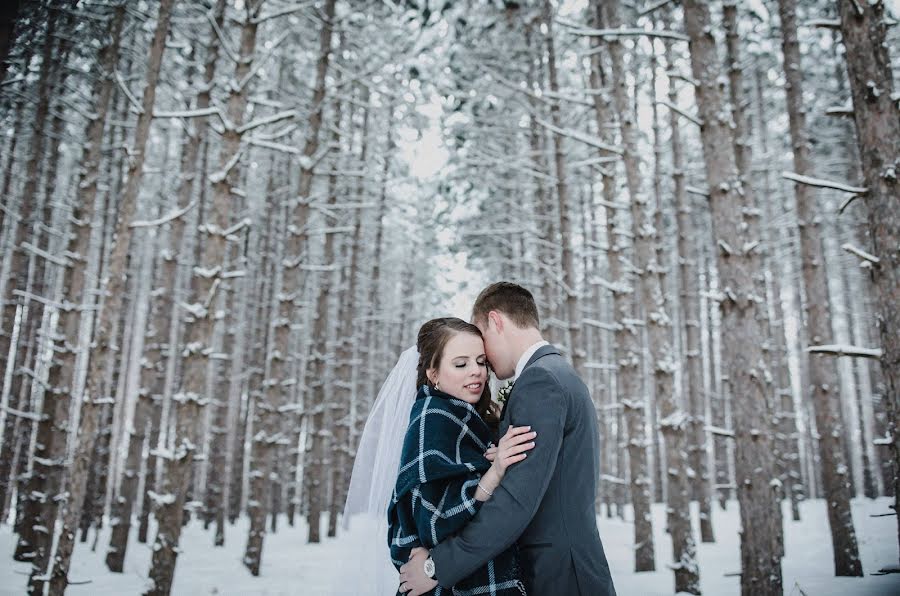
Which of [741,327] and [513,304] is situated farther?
[741,327]

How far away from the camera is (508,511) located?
2.12 metres

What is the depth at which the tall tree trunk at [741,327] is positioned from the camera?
5.32 meters

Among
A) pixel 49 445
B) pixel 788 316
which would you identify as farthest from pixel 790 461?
pixel 49 445

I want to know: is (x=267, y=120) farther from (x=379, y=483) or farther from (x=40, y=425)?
(x=40, y=425)

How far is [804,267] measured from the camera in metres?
8.95

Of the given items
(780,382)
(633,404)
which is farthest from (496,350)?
(780,382)

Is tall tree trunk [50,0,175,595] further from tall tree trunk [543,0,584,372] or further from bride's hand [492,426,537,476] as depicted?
tall tree trunk [543,0,584,372]

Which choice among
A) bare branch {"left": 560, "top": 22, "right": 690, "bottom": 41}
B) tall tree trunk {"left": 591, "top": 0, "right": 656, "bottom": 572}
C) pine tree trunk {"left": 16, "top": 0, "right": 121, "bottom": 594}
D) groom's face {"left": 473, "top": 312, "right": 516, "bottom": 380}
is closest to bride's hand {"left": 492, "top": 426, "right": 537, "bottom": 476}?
groom's face {"left": 473, "top": 312, "right": 516, "bottom": 380}

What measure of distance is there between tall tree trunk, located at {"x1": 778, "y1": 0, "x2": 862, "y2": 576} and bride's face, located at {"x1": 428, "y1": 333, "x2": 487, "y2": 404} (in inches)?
304

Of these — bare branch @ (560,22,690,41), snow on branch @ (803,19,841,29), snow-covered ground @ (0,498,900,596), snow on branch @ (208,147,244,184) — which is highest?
bare branch @ (560,22,690,41)

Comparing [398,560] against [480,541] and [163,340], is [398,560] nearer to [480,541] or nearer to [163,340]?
A: [480,541]

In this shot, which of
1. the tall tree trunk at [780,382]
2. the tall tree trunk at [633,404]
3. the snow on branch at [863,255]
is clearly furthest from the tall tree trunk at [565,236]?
the snow on branch at [863,255]

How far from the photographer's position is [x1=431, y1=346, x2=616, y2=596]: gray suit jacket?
2.13 m

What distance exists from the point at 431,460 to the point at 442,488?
0.14 metres
